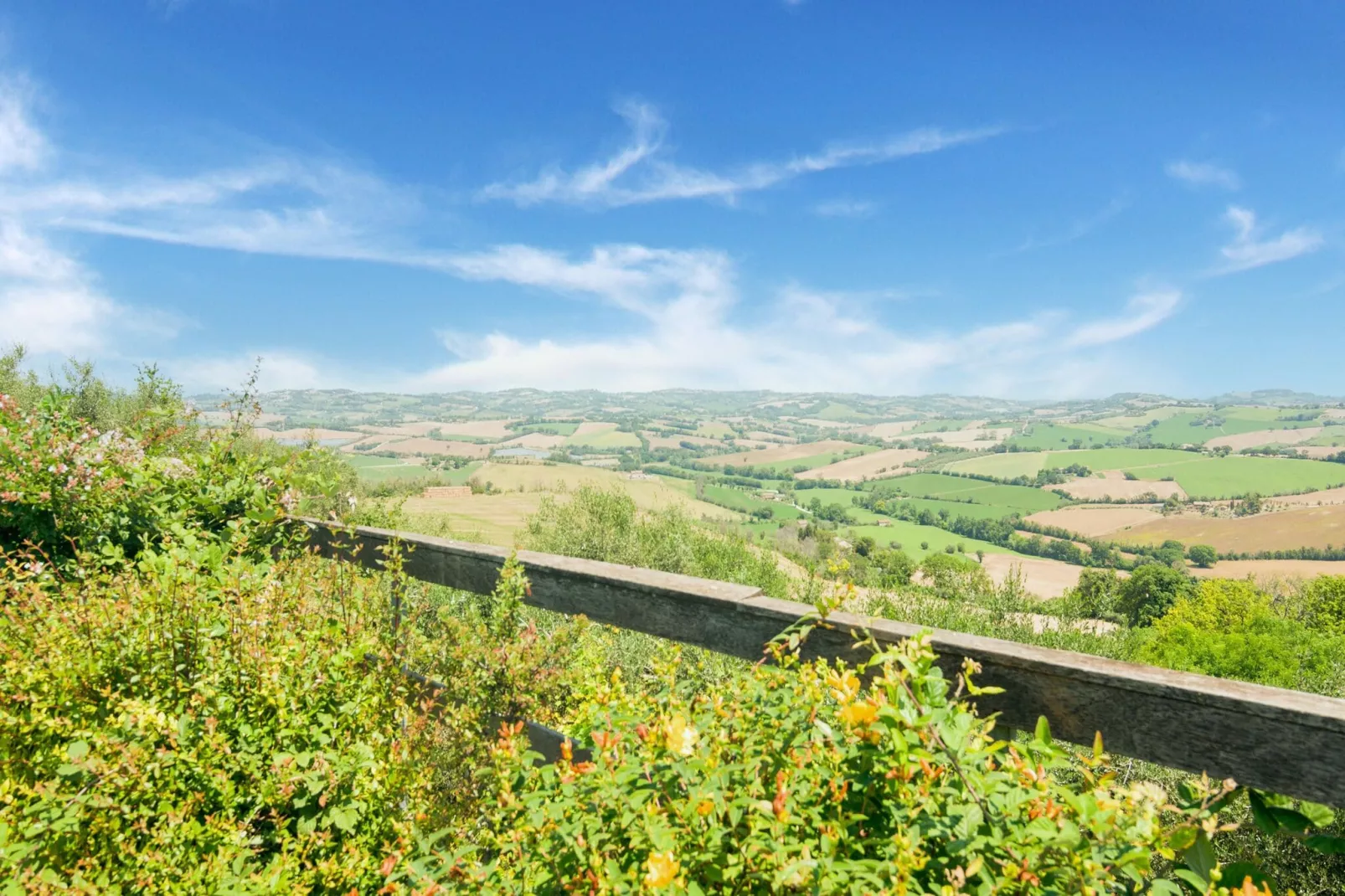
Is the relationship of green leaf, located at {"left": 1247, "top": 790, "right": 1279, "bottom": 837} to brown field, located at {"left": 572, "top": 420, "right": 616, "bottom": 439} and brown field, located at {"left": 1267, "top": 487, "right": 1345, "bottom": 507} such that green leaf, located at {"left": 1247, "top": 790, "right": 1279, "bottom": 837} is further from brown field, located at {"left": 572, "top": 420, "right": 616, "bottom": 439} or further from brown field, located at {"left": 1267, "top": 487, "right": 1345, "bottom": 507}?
→ brown field, located at {"left": 572, "top": 420, "right": 616, "bottom": 439}

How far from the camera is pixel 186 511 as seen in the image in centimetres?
352

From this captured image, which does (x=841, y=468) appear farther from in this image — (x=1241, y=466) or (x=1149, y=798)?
(x=1149, y=798)

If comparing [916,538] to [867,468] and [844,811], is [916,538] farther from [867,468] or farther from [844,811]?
[844,811]

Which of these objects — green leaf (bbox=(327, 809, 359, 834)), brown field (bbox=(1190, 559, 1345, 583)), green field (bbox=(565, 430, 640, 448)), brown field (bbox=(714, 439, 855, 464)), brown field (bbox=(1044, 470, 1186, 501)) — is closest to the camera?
green leaf (bbox=(327, 809, 359, 834))

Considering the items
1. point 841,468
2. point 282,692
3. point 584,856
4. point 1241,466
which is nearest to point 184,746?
point 282,692

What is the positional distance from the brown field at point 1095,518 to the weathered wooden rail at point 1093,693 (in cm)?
8132

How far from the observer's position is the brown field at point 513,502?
20.6 m

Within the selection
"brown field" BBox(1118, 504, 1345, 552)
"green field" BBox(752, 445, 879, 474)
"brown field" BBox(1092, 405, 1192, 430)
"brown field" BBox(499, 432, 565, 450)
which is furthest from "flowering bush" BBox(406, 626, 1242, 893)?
"brown field" BBox(1092, 405, 1192, 430)

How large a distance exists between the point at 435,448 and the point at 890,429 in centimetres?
13146

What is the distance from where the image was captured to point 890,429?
595ft

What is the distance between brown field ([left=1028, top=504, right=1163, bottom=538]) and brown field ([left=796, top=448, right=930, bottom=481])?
28138mm

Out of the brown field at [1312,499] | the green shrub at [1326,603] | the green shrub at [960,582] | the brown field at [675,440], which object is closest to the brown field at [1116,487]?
the brown field at [1312,499]

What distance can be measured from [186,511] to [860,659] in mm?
3680

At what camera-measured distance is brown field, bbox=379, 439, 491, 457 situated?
8804cm
